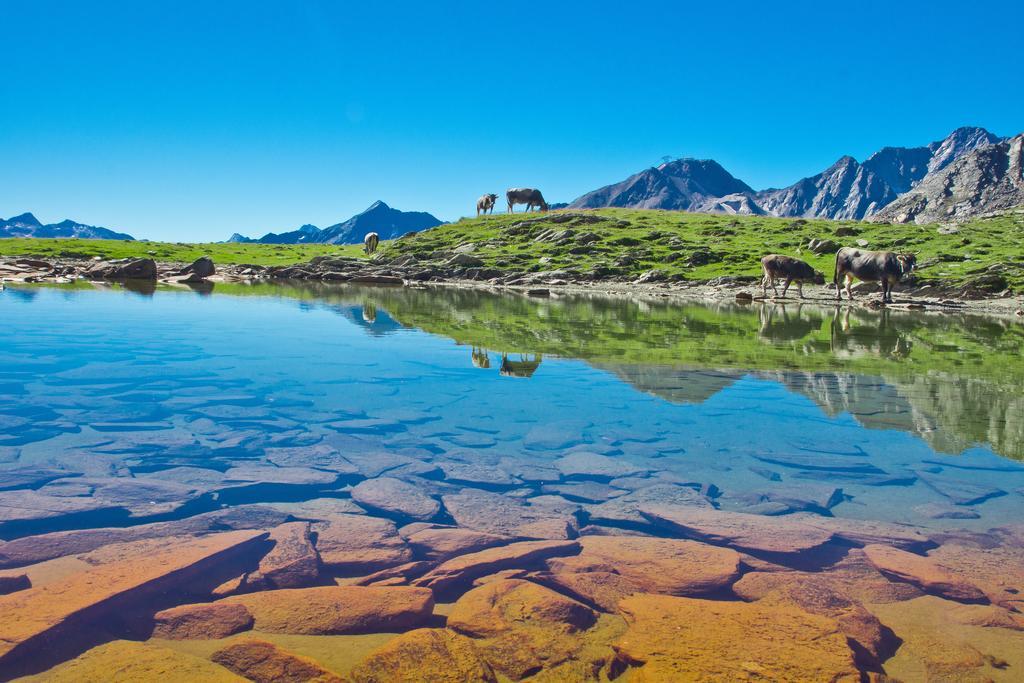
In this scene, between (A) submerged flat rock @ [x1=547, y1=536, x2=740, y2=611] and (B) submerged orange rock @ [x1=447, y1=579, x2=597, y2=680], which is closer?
(B) submerged orange rock @ [x1=447, y1=579, x2=597, y2=680]

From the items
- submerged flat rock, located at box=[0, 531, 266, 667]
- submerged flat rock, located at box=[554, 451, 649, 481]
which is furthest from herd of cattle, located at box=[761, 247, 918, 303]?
submerged flat rock, located at box=[0, 531, 266, 667]

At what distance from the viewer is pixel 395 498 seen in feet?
24.9

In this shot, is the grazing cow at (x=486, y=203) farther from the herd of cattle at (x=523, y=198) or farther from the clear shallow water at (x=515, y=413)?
the clear shallow water at (x=515, y=413)

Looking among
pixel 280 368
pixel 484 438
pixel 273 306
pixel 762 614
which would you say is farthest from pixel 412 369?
pixel 273 306

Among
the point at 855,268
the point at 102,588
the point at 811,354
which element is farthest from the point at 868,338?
the point at 102,588

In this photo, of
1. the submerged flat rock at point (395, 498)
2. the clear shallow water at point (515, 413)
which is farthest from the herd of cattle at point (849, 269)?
the submerged flat rock at point (395, 498)

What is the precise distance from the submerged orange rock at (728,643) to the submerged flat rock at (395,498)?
2.71m

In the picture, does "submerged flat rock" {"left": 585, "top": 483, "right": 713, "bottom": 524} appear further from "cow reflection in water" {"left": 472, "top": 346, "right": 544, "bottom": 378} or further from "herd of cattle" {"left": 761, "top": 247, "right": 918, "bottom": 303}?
"herd of cattle" {"left": 761, "top": 247, "right": 918, "bottom": 303}

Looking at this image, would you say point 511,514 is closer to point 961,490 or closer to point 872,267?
point 961,490

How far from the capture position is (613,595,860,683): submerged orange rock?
14.7 feet

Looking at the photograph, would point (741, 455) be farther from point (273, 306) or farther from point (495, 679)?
point (273, 306)

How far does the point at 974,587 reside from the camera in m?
5.83

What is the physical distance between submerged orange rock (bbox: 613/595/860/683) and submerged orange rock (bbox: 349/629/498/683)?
1.10 m

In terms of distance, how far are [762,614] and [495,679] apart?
7.71 feet
